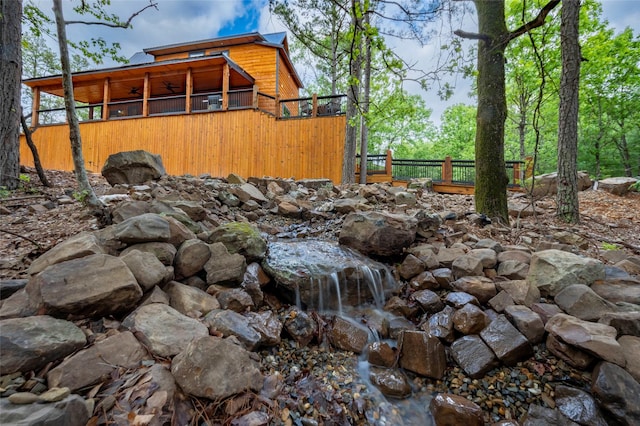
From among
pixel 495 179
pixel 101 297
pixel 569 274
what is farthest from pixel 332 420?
pixel 495 179

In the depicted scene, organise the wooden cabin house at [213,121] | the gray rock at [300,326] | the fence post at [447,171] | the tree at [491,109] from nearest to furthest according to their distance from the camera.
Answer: the gray rock at [300,326], the tree at [491,109], the wooden cabin house at [213,121], the fence post at [447,171]

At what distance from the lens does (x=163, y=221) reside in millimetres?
2855

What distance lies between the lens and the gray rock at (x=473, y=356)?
230cm

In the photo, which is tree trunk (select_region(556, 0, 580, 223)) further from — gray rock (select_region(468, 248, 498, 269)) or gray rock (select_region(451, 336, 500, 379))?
gray rock (select_region(451, 336, 500, 379))

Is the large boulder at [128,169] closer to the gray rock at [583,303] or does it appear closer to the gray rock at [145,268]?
the gray rock at [145,268]

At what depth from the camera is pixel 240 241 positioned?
131 inches

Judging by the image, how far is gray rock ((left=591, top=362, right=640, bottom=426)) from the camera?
69.4 inches

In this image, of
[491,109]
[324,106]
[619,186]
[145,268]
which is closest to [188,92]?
[324,106]

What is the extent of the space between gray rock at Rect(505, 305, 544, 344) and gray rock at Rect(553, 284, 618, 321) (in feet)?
1.08

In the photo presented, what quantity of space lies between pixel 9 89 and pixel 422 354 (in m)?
6.83

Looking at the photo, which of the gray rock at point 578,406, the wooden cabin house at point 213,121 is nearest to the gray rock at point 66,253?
the gray rock at point 578,406

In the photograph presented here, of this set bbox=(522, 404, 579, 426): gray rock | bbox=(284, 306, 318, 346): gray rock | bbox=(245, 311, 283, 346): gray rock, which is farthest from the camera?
bbox=(284, 306, 318, 346): gray rock

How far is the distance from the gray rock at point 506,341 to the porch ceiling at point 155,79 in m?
12.7

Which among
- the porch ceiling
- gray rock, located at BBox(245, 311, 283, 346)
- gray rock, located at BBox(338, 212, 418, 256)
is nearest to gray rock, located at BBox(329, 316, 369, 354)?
gray rock, located at BBox(245, 311, 283, 346)
